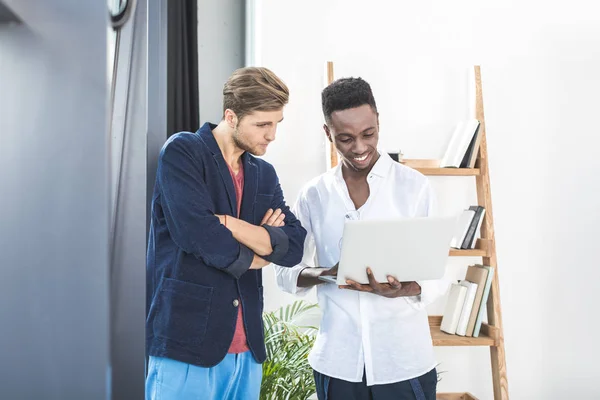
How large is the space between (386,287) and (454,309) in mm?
1109

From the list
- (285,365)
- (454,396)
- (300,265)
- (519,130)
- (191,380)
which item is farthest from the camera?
(519,130)

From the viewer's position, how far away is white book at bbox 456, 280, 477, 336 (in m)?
2.39

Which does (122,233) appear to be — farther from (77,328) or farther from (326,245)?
(326,245)

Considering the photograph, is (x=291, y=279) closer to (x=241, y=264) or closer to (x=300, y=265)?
(x=300, y=265)

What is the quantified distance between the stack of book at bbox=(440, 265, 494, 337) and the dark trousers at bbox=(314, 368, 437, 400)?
37.7 inches

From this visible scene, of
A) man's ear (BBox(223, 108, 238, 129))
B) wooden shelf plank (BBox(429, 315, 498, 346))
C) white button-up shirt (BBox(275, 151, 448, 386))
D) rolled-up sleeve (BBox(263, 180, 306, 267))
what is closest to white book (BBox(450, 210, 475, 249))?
wooden shelf plank (BBox(429, 315, 498, 346))

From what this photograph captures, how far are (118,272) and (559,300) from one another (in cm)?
269

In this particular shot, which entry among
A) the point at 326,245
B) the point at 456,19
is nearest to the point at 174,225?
the point at 326,245

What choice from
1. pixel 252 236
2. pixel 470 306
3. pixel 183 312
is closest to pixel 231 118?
pixel 252 236

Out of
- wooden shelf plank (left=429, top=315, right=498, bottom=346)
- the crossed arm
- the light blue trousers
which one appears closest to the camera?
the light blue trousers

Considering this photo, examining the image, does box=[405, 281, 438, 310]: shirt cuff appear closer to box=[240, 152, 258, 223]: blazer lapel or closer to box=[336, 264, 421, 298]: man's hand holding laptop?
box=[336, 264, 421, 298]: man's hand holding laptop

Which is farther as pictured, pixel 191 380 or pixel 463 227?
pixel 463 227

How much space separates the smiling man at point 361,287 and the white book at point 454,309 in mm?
907

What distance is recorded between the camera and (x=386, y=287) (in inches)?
56.3
